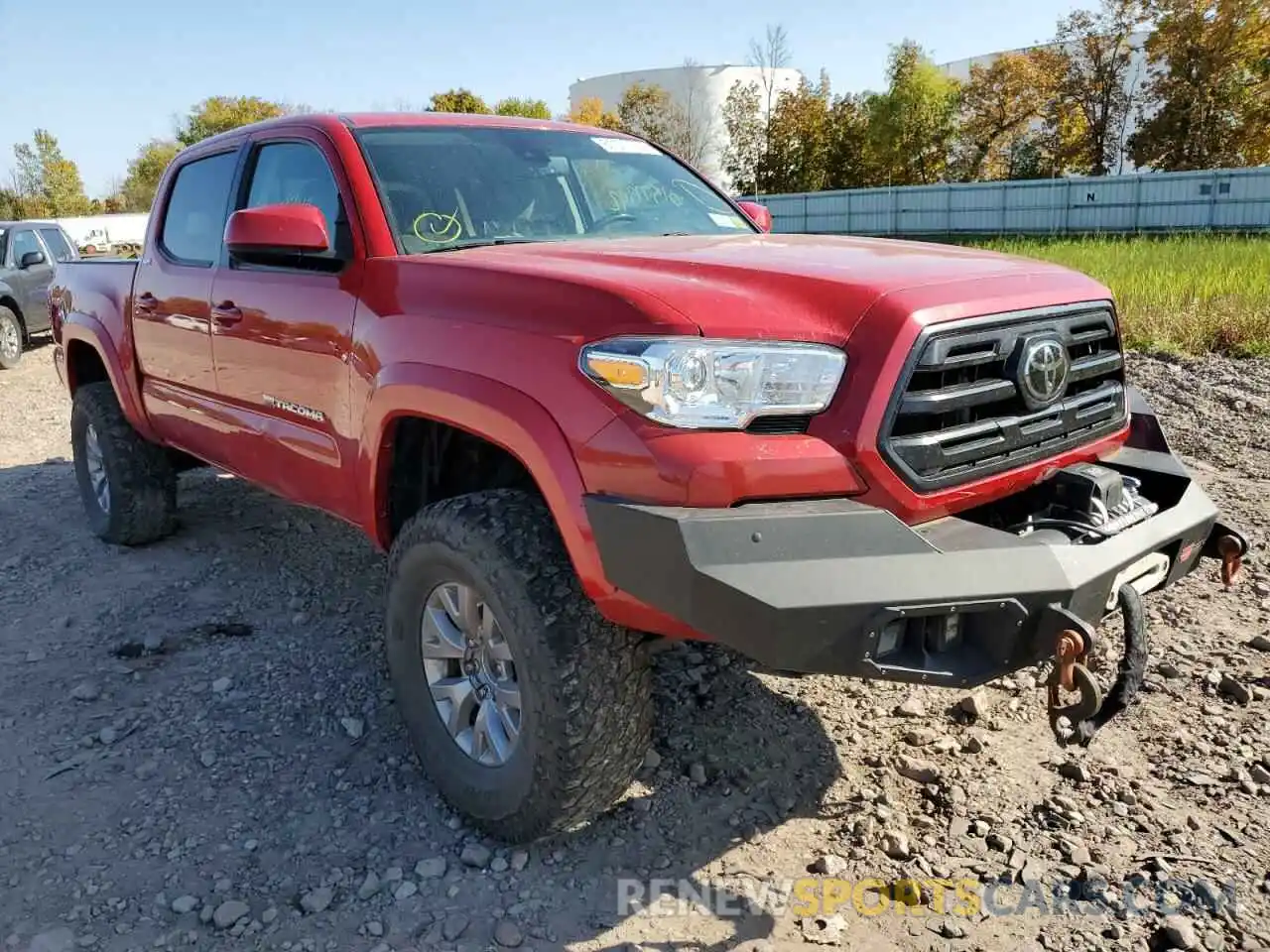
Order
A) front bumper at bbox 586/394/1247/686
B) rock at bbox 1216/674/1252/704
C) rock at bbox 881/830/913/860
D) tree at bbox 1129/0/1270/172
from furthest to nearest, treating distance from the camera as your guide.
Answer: tree at bbox 1129/0/1270/172 → rock at bbox 1216/674/1252/704 → rock at bbox 881/830/913/860 → front bumper at bbox 586/394/1247/686

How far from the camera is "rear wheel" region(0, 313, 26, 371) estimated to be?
1195 cm

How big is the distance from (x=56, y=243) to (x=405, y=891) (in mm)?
13409

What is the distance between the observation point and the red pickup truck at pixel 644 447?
2.16 meters

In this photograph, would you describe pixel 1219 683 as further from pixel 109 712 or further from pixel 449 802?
pixel 109 712

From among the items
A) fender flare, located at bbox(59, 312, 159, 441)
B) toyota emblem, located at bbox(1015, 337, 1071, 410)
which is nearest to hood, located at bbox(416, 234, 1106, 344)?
toyota emblem, located at bbox(1015, 337, 1071, 410)

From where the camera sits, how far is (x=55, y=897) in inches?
103

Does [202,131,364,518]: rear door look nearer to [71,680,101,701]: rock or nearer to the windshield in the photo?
the windshield

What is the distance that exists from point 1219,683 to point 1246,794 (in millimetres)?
633

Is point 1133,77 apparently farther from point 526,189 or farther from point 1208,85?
point 526,189

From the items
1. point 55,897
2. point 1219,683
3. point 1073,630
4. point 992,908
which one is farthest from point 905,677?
point 55,897

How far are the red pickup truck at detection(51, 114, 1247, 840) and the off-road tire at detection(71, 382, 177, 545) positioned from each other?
1825 mm

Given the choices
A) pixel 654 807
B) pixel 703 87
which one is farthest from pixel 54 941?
pixel 703 87

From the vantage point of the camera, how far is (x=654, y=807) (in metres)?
2.90

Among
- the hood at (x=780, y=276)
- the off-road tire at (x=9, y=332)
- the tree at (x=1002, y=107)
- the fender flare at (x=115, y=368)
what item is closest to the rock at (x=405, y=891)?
the hood at (x=780, y=276)
